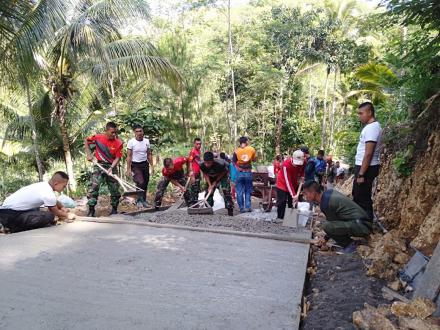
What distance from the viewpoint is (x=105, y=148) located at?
Result: 672 cm

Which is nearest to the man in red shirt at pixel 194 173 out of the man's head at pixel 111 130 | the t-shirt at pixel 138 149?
the t-shirt at pixel 138 149

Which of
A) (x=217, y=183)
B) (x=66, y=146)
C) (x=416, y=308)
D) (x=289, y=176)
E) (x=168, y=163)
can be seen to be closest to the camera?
(x=416, y=308)

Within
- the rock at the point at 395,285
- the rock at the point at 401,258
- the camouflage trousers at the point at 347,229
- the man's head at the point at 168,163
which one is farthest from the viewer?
the man's head at the point at 168,163

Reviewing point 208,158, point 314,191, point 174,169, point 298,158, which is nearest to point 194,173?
point 174,169

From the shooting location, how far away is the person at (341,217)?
4422mm

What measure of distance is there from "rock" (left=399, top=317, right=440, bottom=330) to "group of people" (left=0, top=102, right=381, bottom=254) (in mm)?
1966

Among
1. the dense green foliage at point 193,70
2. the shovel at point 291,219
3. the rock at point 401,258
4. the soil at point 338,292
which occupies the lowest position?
the soil at point 338,292

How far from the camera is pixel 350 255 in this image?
4.22 m

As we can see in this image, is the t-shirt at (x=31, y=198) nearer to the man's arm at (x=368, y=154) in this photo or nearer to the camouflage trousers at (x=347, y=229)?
the camouflage trousers at (x=347, y=229)

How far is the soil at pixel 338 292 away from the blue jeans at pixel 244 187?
3394 millimetres

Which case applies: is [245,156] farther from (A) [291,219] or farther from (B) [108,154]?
(B) [108,154]

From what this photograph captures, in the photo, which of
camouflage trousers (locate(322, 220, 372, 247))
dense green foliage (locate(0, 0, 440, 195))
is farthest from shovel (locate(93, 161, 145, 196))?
camouflage trousers (locate(322, 220, 372, 247))

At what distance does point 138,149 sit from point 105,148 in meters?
0.76

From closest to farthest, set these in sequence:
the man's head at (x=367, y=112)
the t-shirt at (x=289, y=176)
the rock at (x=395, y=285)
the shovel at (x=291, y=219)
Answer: the rock at (x=395, y=285), the man's head at (x=367, y=112), the shovel at (x=291, y=219), the t-shirt at (x=289, y=176)
